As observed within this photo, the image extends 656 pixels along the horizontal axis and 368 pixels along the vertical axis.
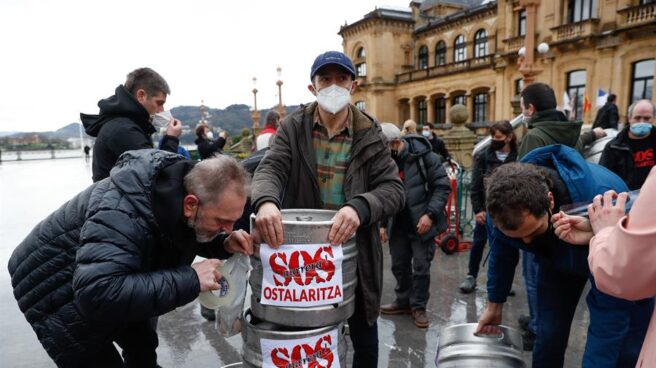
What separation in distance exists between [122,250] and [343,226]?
0.89 metres

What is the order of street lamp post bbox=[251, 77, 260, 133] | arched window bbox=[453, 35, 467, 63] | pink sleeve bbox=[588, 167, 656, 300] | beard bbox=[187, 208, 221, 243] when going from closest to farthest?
pink sleeve bbox=[588, 167, 656, 300], beard bbox=[187, 208, 221, 243], street lamp post bbox=[251, 77, 260, 133], arched window bbox=[453, 35, 467, 63]

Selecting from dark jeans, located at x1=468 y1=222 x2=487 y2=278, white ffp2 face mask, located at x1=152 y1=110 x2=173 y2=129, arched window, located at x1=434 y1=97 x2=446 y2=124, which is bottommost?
dark jeans, located at x1=468 y1=222 x2=487 y2=278

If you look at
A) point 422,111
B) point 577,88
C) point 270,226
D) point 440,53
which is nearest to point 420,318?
point 270,226

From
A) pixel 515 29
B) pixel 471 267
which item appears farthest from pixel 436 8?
pixel 471 267

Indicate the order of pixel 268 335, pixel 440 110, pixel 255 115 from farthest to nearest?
pixel 440 110, pixel 255 115, pixel 268 335

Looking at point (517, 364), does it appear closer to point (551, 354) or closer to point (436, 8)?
point (551, 354)

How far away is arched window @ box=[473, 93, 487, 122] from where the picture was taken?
3331cm

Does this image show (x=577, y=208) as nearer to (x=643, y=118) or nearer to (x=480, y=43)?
(x=643, y=118)

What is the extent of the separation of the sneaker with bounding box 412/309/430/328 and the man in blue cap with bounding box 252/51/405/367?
1.60m

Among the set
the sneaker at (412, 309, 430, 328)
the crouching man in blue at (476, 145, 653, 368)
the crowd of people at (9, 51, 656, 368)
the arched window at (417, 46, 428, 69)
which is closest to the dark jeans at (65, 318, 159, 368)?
the crowd of people at (9, 51, 656, 368)

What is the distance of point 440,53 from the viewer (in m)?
39.8

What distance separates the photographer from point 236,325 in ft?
7.11

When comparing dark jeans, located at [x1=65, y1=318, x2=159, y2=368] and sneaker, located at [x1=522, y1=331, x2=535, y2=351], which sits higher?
dark jeans, located at [x1=65, y1=318, x2=159, y2=368]

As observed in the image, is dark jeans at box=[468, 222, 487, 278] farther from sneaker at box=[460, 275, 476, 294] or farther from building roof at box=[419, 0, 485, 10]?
building roof at box=[419, 0, 485, 10]
